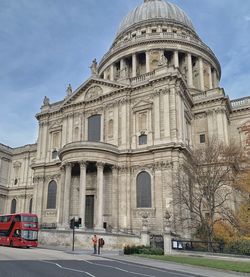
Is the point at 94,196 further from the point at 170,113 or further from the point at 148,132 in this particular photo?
the point at 170,113

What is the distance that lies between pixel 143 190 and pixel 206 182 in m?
9.96


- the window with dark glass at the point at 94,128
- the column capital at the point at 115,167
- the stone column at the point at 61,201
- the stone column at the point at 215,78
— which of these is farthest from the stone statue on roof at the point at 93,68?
the stone column at the point at 215,78

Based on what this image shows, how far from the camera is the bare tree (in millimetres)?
30894

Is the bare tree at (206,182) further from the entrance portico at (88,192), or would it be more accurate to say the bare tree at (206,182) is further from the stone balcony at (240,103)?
the stone balcony at (240,103)

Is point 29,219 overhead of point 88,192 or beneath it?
beneath

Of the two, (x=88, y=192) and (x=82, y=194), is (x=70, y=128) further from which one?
(x=82, y=194)

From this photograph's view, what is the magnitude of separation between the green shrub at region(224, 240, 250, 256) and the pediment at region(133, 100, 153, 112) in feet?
71.0

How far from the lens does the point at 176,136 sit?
3869cm

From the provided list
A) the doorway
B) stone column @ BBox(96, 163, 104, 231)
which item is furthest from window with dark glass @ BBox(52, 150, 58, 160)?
stone column @ BBox(96, 163, 104, 231)

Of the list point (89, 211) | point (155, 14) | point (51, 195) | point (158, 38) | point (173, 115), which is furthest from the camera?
point (155, 14)

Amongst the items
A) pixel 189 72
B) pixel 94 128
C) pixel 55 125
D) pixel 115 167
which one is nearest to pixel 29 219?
pixel 115 167

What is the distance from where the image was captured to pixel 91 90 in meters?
47.9

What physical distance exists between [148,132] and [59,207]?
1527cm

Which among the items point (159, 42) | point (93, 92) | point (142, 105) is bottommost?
point (142, 105)
